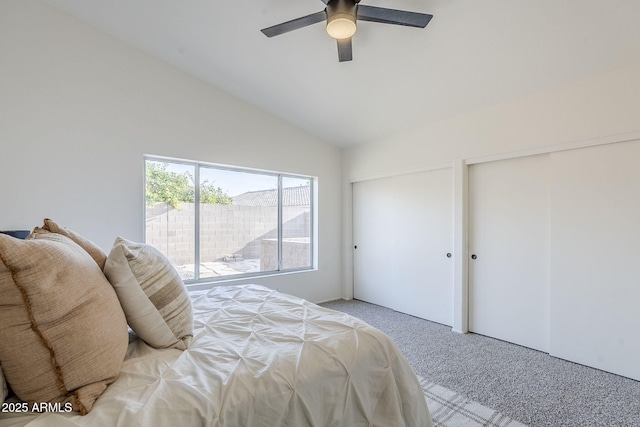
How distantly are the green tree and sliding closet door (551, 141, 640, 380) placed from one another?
3.55m

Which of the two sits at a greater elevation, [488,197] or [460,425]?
[488,197]

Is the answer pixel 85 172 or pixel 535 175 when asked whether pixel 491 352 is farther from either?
pixel 85 172

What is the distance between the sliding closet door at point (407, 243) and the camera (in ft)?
11.5

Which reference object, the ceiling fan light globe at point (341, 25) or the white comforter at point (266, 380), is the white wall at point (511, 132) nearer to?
the ceiling fan light globe at point (341, 25)

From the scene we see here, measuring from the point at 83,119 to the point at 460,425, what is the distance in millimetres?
3705

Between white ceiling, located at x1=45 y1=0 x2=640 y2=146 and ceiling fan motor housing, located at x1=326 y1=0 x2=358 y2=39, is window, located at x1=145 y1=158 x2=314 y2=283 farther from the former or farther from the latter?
ceiling fan motor housing, located at x1=326 y1=0 x2=358 y2=39

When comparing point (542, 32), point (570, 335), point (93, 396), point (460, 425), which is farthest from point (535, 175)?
point (93, 396)

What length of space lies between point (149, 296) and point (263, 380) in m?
0.60

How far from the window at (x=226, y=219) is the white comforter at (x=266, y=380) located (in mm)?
1885

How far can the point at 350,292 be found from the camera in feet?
15.3

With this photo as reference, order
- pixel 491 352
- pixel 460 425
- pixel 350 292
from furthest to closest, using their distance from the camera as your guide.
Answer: pixel 350 292 → pixel 491 352 → pixel 460 425

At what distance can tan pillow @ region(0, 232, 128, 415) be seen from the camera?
2.64 feet

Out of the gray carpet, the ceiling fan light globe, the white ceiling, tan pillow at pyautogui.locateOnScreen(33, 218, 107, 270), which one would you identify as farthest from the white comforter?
the white ceiling

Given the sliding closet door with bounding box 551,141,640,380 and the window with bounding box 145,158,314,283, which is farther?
the window with bounding box 145,158,314,283
